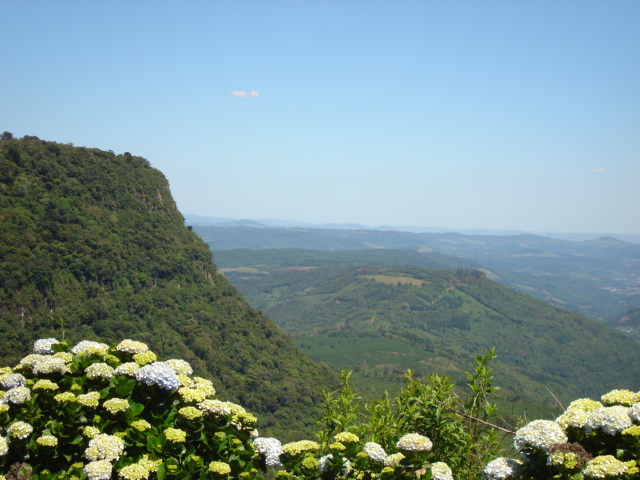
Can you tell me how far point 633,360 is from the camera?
162500mm

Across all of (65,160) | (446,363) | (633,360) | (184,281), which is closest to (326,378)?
(184,281)

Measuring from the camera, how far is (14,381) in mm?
5086

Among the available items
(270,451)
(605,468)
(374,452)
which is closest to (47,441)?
(270,451)

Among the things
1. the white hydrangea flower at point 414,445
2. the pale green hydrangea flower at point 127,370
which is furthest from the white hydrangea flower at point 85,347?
the white hydrangea flower at point 414,445

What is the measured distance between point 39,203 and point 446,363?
11152cm

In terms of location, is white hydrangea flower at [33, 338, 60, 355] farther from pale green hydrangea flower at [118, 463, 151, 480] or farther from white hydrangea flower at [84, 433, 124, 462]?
pale green hydrangea flower at [118, 463, 151, 480]

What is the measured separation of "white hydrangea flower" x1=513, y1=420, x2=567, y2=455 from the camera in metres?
3.96

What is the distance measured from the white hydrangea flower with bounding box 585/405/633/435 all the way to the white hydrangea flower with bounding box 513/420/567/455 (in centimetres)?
27

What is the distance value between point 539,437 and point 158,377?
3.73 meters

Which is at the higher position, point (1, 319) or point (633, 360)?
point (1, 319)

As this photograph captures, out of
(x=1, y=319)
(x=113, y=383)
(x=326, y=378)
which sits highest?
(x=113, y=383)

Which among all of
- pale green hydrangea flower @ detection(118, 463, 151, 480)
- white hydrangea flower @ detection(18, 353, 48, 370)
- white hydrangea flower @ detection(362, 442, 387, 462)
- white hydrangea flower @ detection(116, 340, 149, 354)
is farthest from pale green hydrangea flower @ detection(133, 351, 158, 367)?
white hydrangea flower @ detection(362, 442, 387, 462)

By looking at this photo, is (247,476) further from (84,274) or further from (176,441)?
(84,274)

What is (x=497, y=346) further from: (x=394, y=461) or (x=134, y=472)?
(x=134, y=472)
